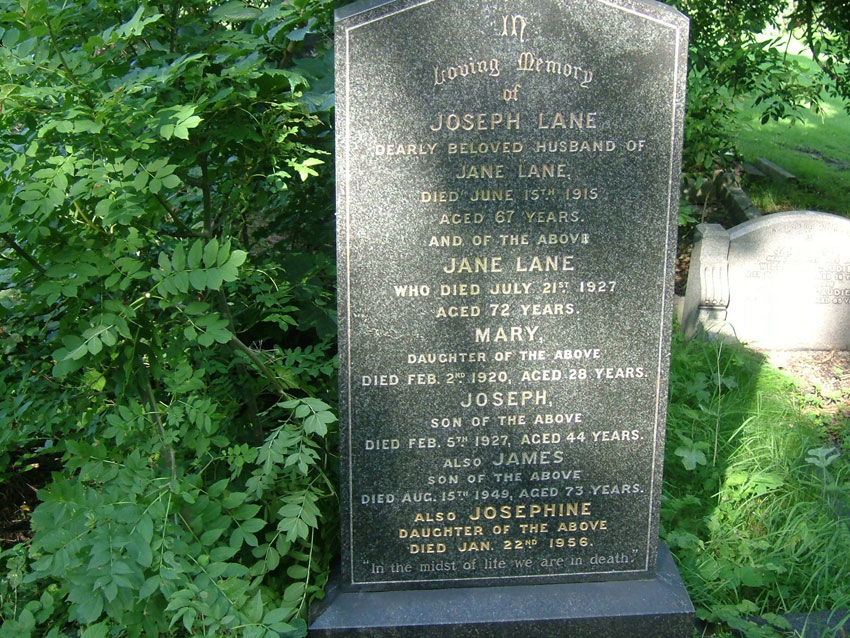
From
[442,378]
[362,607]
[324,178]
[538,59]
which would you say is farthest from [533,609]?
[324,178]

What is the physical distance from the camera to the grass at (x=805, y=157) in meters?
8.19

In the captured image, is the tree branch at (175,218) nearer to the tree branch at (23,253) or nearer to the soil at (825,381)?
the tree branch at (23,253)

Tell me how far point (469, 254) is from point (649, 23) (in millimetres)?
839

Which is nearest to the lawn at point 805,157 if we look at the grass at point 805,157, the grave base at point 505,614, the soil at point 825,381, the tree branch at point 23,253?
the grass at point 805,157

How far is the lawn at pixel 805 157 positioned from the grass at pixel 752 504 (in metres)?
3.39

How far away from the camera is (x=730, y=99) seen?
696 centimetres

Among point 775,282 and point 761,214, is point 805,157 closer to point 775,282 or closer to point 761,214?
point 761,214

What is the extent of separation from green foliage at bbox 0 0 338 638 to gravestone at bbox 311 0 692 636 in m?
0.26

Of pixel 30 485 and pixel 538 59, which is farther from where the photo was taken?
pixel 30 485

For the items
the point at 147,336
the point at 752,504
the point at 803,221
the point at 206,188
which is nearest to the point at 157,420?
the point at 147,336

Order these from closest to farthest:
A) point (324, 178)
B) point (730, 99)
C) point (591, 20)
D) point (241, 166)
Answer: point (591, 20) → point (241, 166) → point (324, 178) → point (730, 99)

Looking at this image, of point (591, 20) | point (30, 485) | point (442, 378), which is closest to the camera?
point (591, 20)

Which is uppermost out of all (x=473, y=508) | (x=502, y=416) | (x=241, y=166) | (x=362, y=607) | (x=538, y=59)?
(x=538, y=59)

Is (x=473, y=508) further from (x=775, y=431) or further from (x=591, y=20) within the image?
(x=775, y=431)
